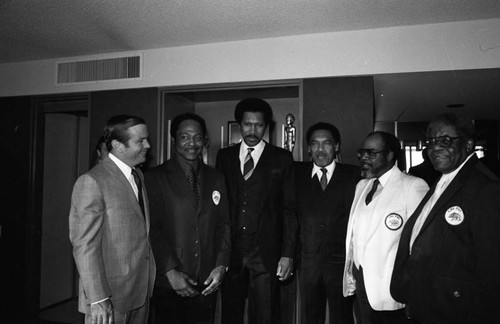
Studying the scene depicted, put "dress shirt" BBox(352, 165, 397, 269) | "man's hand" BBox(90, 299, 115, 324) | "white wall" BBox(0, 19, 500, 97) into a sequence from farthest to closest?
"white wall" BBox(0, 19, 500, 97) → "dress shirt" BBox(352, 165, 397, 269) → "man's hand" BBox(90, 299, 115, 324)

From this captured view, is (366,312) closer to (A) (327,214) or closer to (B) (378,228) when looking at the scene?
(B) (378,228)

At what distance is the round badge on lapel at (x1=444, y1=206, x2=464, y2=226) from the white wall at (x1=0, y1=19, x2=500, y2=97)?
1.74m

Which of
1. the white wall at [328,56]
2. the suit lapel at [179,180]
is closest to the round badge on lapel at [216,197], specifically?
the suit lapel at [179,180]

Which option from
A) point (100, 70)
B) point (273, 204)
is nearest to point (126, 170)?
point (273, 204)

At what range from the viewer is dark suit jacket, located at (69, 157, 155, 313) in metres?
1.78

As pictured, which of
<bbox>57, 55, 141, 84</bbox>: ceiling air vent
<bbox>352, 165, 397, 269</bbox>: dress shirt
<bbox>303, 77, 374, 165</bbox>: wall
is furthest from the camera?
<bbox>57, 55, 141, 84</bbox>: ceiling air vent

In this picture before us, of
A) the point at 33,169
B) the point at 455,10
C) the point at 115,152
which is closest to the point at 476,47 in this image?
the point at 455,10

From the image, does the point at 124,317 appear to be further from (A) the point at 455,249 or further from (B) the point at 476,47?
(B) the point at 476,47

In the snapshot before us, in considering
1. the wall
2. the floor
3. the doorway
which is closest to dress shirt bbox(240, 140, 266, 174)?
the wall

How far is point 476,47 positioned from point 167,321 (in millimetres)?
3187

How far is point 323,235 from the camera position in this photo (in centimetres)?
252

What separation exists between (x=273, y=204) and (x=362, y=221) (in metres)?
0.62

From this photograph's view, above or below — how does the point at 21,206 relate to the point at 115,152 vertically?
below

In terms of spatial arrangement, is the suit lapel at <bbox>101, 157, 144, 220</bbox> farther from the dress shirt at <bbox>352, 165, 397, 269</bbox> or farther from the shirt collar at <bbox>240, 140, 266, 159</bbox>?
the dress shirt at <bbox>352, 165, 397, 269</bbox>
